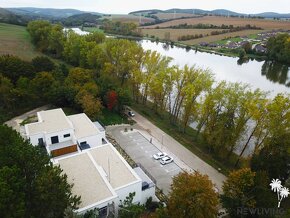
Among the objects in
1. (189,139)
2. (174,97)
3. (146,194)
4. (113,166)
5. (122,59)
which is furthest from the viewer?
(122,59)

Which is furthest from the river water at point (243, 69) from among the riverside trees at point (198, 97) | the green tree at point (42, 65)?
the green tree at point (42, 65)

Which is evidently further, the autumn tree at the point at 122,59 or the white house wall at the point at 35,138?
the autumn tree at the point at 122,59

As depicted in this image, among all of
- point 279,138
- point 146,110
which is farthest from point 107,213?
point 146,110

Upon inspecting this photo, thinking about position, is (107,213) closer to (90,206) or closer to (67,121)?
(90,206)

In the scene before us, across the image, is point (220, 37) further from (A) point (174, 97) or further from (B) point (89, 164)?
(B) point (89, 164)

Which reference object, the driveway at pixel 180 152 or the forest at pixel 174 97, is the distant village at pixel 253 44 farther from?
the driveway at pixel 180 152

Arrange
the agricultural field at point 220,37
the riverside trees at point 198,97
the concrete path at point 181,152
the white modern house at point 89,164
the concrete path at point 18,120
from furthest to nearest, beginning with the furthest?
1. the agricultural field at point 220,37
2. the concrete path at point 18,120
3. the concrete path at point 181,152
4. the riverside trees at point 198,97
5. the white modern house at point 89,164

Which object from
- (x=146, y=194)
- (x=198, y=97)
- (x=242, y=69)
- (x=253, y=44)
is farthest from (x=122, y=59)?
(x=253, y=44)
